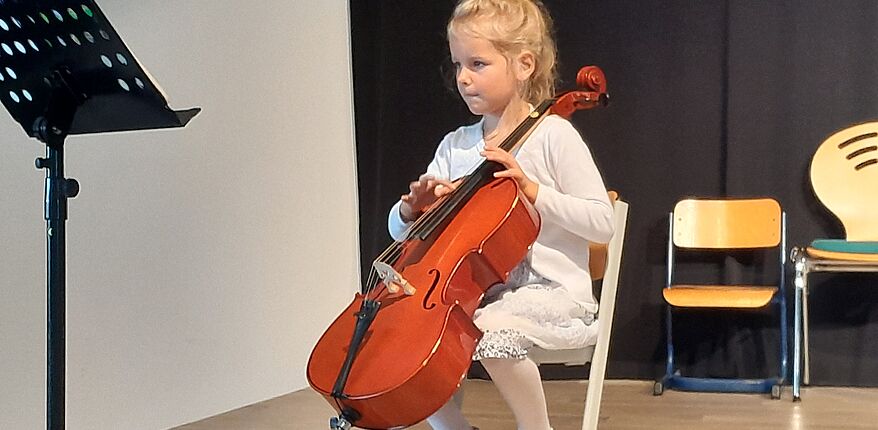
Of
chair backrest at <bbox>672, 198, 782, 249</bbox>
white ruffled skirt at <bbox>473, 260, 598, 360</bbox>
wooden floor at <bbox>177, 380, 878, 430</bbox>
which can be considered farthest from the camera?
chair backrest at <bbox>672, 198, 782, 249</bbox>

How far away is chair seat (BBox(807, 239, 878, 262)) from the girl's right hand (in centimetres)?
168

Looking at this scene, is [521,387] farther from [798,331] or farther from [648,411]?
[798,331]

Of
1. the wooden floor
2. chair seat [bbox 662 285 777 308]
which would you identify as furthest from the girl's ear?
chair seat [bbox 662 285 777 308]

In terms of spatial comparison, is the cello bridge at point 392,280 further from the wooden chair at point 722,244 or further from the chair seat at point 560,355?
the wooden chair at point 722,244

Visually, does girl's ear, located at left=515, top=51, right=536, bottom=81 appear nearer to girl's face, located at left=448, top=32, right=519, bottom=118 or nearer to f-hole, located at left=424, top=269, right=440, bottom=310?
girl's face, located at left=448, top=32, right=519, bottom=118

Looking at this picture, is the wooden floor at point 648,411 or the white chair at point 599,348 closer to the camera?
the white chair at point 599,348

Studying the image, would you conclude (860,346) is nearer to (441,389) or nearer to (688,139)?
(688,139)

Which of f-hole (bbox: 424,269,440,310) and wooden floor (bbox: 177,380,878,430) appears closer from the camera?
f-hole (bbox: 424,269,440,310)

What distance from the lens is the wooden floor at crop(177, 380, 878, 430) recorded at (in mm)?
2701

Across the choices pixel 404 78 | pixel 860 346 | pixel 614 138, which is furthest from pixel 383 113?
pixel 860 346

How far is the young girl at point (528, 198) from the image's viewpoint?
171cm

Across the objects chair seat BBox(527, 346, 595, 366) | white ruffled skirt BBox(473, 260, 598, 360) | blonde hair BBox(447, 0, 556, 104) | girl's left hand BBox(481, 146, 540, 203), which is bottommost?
chair seat BBox(527, 346, 595, 366)

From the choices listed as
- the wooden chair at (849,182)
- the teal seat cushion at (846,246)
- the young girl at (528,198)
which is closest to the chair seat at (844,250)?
the teal seat cushion at (846,246)

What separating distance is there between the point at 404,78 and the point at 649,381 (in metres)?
1.43
